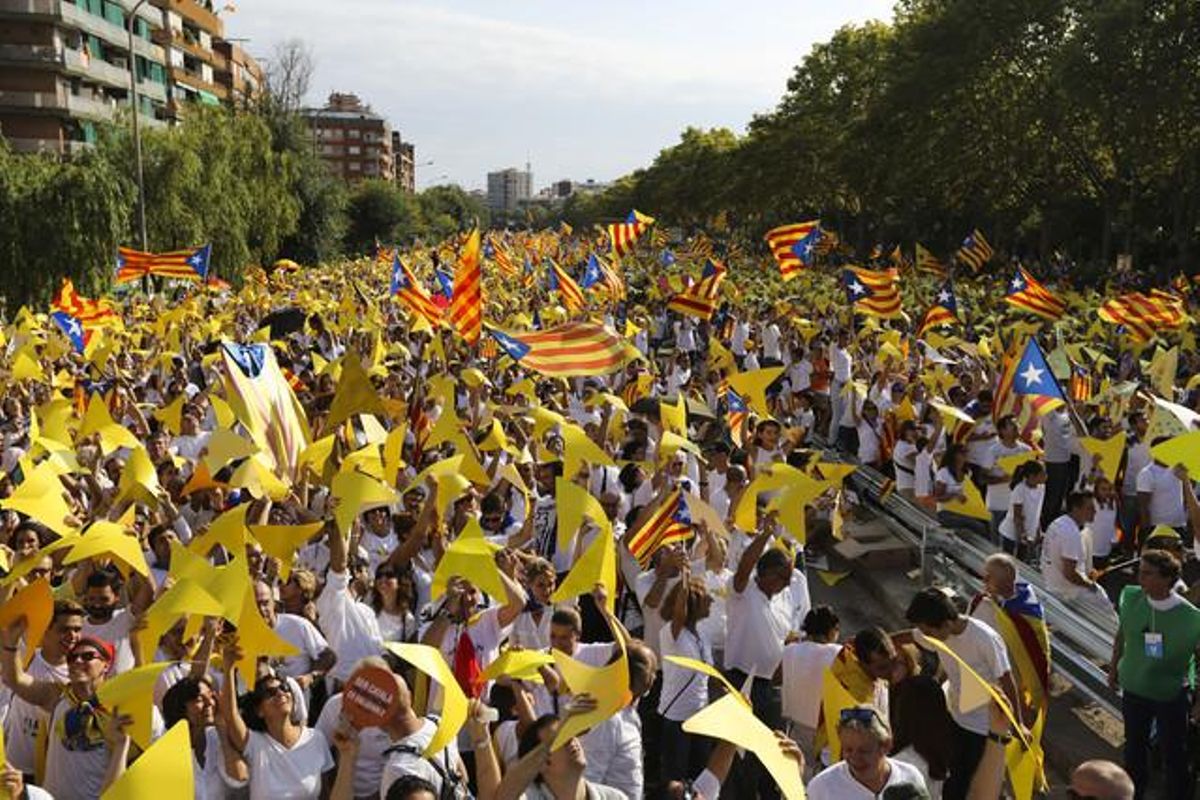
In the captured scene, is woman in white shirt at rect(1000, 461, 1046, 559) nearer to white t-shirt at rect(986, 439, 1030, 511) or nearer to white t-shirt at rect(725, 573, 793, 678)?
white t-shirt at rect(986, 439, 1030, 511)

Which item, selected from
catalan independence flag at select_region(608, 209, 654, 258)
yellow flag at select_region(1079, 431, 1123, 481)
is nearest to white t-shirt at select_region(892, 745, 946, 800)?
yellow flag at select_region(1079, 431, 1123, 481)

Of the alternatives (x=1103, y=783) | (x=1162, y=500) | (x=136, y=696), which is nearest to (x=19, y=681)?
(x=136, y=696)

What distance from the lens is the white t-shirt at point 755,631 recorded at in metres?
5.92

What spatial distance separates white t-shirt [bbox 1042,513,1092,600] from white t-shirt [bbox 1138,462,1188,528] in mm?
1640

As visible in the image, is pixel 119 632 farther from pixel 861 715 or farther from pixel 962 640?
pixel 962 640

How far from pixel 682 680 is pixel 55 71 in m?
54.0

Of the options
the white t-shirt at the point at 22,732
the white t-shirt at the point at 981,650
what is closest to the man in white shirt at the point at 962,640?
the white t-shirt at the point at 981,650

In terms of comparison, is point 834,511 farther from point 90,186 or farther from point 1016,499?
point 90,186

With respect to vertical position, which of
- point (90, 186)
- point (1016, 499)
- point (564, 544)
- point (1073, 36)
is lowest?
point (1016, 499)

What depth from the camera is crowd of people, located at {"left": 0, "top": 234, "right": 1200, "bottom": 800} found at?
4.07 m

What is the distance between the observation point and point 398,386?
12219 millimetres

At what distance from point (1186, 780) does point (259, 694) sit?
14.4 ft

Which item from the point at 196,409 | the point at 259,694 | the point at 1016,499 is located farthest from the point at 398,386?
the point at 259,694

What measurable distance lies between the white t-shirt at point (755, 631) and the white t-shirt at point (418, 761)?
2243mm
